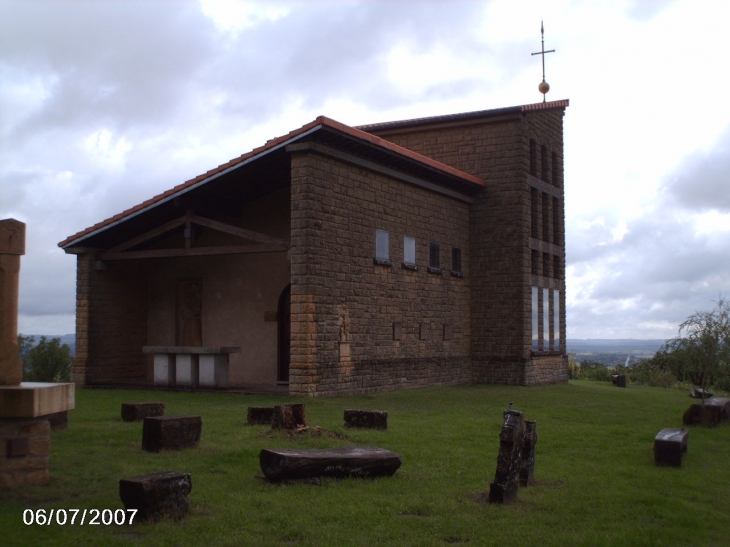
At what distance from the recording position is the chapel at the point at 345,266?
57.6 ft

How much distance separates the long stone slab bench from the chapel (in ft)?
0.12

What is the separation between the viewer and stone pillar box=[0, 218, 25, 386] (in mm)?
7133

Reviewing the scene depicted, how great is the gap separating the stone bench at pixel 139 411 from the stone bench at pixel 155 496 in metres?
5.57

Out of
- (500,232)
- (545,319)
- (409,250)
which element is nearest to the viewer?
(409,250)

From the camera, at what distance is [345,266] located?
18094 millimetres

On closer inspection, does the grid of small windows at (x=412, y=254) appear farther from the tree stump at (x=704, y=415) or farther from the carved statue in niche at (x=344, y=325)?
the tree stump at (x=704, y=415)

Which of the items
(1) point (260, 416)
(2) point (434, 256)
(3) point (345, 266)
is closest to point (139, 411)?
(1) point (260, 416)

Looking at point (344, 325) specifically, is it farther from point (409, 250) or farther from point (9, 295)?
point (9, 295)

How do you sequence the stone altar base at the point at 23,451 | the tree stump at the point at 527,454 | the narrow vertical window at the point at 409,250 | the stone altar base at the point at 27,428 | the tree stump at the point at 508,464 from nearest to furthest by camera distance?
1. the stone altar base at the point at 27,428
2. the stone altar base at the point at 23,451
3. the tree stump at the point at 508,464
4. the tree stump at the point at 527,454
5. the narrow vertical window at the point at 409,250

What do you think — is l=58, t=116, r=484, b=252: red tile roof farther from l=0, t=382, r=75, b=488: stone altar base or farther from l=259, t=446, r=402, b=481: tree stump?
l=0, t=382, r=75, b=488: stone altar base

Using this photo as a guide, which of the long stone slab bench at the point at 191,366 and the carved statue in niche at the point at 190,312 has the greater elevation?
the carved statue in niche at the point at 190,312

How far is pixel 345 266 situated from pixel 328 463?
10326mm

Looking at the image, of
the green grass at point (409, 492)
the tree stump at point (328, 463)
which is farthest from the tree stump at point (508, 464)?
the tree stump at point (328, 463)

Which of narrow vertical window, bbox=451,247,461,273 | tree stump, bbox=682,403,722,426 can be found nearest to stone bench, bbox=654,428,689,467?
tree stump, bbox=682,403,722,426
